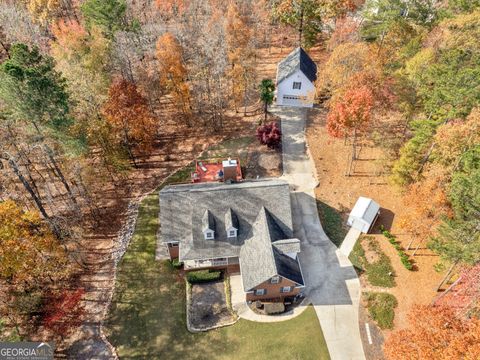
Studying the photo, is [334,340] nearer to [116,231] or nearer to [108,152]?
[116,231]

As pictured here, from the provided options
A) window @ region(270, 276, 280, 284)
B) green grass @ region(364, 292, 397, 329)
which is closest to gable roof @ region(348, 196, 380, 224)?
green grass @ region(364, 292, 397, 329)

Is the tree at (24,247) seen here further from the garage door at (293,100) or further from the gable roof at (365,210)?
the garage door at (293,100)

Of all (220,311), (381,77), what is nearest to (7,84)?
(220,311)

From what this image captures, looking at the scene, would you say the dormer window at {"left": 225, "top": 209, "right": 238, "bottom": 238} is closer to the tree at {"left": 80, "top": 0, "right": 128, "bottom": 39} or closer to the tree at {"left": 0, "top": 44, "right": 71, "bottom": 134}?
the tree at {"left": 0, "top": 44, "right": 71, "bottom": 134}

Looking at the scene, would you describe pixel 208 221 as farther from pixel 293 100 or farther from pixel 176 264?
pixel 293 100

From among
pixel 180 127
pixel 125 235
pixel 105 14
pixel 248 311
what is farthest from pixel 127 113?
pixel 248 311
